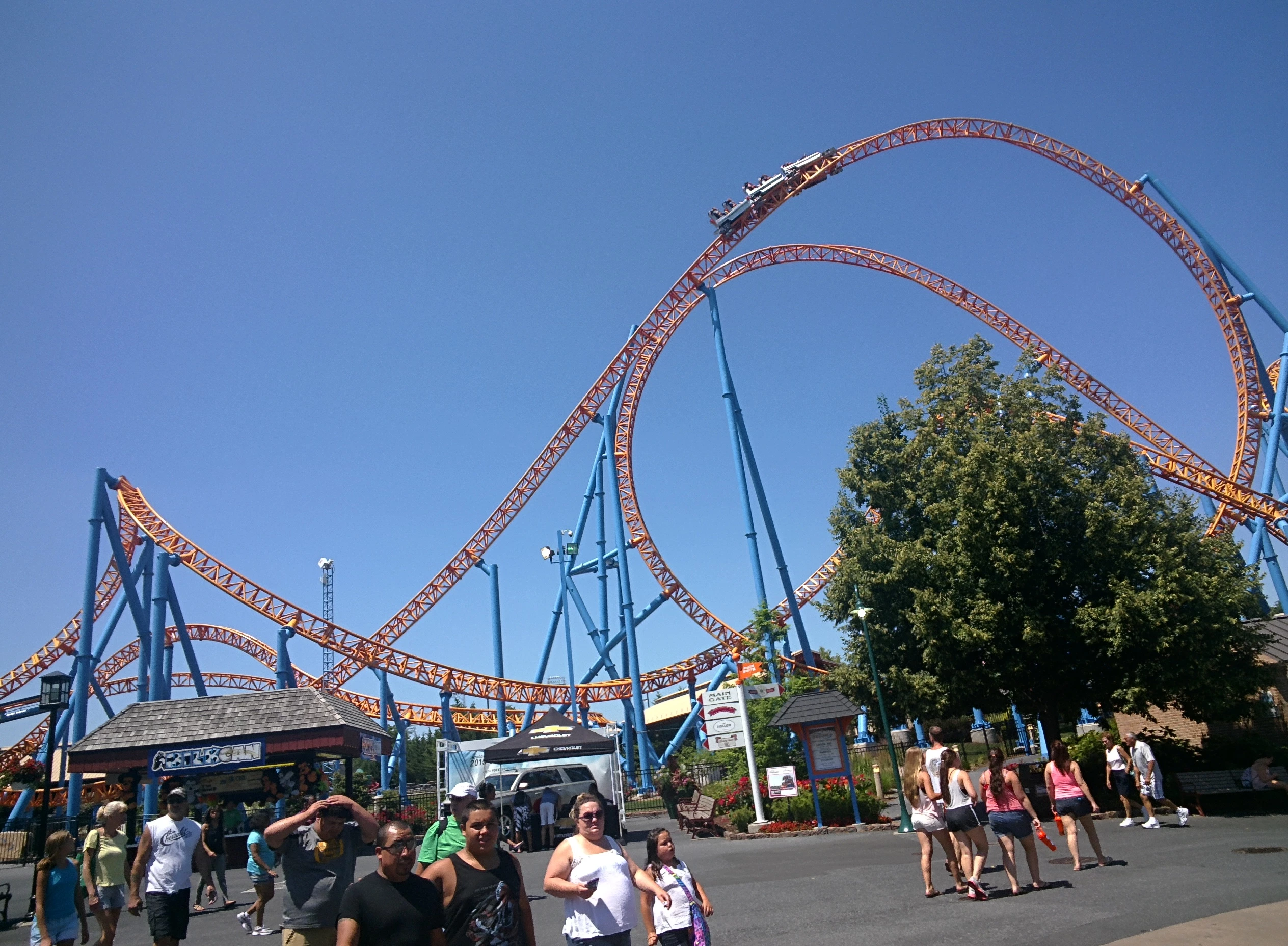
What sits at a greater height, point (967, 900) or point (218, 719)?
point (218, 719)

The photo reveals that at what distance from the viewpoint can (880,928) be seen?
22.4ft

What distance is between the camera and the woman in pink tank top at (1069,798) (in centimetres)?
840

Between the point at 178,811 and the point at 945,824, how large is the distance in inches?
255

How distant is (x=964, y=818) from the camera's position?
762 centimetres

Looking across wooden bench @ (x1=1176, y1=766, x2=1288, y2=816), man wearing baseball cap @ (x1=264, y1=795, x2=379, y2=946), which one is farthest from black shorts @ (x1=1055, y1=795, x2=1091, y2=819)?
man wearing baseball cap @ (x1=264, y1=795, x2=379, y2=946)

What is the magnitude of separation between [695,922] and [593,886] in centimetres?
73

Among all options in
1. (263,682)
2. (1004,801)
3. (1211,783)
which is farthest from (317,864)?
(263,682)

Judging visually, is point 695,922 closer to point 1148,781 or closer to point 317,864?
point 317,864

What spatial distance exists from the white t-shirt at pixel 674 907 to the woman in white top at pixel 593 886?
13.0 inches

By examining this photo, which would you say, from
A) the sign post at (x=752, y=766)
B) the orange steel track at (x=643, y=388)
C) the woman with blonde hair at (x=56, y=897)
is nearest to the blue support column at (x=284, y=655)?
the orange steel track at (x=643, y=388)

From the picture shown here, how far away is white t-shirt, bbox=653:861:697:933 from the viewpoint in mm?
4293

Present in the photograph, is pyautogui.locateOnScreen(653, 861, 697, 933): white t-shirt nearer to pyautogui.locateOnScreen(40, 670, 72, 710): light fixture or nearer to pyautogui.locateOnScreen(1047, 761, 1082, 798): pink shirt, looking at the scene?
pyautogui.locateOnScreen(1047, 761, 1082, 798): pink shirt

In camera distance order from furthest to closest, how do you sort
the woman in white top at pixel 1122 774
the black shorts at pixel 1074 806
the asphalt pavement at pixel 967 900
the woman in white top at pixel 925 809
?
the woman in white top at pixel 1122 774
the black shorts at pixel 1074 806
the woman in white top at pixel 925 809
the asphalt pavement at pixel 967 900

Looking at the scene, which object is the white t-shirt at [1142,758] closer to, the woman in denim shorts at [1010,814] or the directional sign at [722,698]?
the woman in denim shorts at [1010,814]
